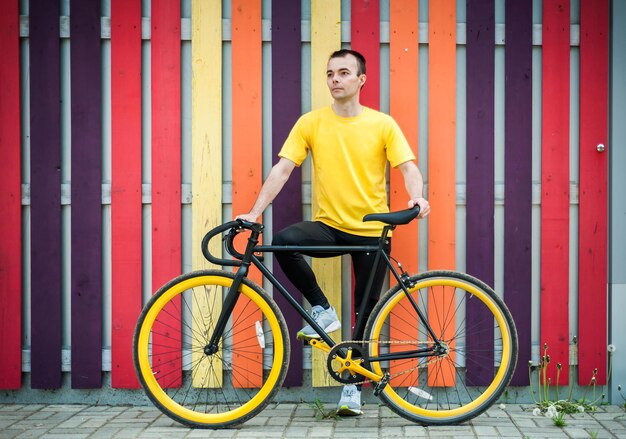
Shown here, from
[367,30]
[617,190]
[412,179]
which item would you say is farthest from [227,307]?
[617,190]

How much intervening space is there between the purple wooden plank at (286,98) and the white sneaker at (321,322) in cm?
47

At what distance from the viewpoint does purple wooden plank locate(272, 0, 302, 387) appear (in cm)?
502

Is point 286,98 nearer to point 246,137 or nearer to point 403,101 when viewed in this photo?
point 246,137

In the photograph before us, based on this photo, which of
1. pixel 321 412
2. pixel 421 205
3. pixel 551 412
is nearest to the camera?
pixel 421 205

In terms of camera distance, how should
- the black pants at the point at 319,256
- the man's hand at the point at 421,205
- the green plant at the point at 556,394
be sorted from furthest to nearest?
the green plant at the point at 556,394 < the black pants at the point at 319,256 < the man's hand at the point at 421,205

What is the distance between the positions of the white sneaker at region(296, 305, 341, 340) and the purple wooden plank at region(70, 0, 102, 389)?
4.52 ft

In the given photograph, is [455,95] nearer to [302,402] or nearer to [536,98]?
[536,98]

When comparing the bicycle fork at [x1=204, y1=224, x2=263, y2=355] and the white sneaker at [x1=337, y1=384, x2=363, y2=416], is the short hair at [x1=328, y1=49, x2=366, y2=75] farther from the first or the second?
the white sneaker at [x1=337, y1=384, x2=363, y2=416]

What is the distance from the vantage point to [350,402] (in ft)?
15.5

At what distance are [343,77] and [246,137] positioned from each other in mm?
805

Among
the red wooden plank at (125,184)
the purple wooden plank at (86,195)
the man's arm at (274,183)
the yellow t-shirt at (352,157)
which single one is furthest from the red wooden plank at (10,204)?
the yellow t-shirt at (352,157)

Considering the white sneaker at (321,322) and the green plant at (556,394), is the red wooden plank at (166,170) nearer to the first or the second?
the white sneaker at (321,322)

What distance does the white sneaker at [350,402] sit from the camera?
4.72m

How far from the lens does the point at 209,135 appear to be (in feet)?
16.6
